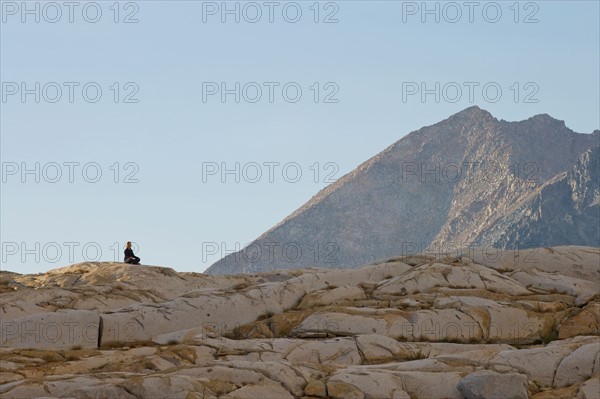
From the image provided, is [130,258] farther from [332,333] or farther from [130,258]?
[332,333]

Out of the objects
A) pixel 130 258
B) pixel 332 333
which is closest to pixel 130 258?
pixel 130 258

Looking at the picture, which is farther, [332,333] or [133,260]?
[133,260]

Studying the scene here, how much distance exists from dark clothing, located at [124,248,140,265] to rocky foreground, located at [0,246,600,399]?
Answer: 5264 millimetres

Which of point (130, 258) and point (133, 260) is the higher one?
point (130, 258)

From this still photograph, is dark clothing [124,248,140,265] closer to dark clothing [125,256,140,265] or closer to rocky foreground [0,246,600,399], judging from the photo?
dark clothing [125,256,140,265]

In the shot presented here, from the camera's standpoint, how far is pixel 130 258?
197 ft

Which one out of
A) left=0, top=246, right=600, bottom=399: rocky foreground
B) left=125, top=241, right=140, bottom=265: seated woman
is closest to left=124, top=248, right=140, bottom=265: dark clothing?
left=125, top=241, right=140, bottom=265: seated woman

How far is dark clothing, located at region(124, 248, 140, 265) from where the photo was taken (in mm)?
60031

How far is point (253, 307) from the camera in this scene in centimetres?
4244

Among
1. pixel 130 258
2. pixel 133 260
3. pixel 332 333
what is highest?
pixel 130 258

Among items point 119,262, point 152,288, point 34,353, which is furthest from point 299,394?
point 119,262

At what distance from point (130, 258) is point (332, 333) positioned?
81.2 feet

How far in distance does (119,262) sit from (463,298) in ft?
82.3

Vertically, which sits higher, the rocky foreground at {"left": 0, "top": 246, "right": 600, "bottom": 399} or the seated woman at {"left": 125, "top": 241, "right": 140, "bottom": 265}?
the seated woman at {"left": 125, "top": 241, "right": 140, "bottom": 265}
